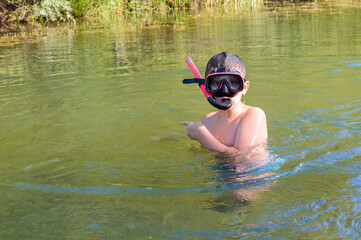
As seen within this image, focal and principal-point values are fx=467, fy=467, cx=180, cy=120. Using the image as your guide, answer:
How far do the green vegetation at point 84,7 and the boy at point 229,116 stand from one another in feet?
39.7

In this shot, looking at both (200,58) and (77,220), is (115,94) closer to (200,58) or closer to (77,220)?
(200,58)

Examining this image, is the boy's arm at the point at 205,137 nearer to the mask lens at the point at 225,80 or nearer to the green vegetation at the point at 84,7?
the mask lens at the point at 225,80

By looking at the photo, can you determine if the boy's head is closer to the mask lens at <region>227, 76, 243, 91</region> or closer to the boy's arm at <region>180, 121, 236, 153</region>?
the mask lens at <region>227, 76, 243, 91</region>

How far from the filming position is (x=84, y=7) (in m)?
16.7

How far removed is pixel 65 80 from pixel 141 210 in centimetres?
444

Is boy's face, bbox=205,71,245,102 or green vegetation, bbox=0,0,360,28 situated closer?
boy's face, bbox=205,71,245,102

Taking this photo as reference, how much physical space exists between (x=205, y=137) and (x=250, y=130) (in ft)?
1.13

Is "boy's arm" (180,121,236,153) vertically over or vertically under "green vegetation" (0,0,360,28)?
under

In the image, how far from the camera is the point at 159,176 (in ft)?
10.7

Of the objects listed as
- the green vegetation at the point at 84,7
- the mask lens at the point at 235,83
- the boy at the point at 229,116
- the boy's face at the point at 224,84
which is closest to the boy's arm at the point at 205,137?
the boy at the point at 229,116

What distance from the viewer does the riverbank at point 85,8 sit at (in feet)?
49.0

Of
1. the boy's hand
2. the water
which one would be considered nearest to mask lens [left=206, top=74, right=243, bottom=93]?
the boy's hand

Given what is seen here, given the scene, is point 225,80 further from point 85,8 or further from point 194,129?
point 85,8

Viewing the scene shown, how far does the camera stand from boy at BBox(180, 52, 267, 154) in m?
3.27
